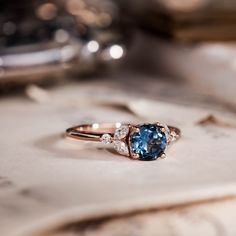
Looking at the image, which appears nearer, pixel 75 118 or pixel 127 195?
pixel 127 195

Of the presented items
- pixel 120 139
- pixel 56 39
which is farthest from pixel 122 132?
pixel 56 39

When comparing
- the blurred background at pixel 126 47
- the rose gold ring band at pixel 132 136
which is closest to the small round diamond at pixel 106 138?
the rose gold ring band at pixel 132 136

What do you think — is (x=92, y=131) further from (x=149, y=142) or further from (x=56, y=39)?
(x=56, y=39)

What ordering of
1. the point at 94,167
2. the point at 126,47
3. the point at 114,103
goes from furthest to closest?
the point at 126,47 → the point at 114,103 → the point at 94,167

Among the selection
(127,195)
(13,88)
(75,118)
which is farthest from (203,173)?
(13,88)

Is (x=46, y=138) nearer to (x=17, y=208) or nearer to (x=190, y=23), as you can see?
(x=17, y=208)

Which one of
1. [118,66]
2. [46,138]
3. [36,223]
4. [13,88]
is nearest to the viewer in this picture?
[36,223]

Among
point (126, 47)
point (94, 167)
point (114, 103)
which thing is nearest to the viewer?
point (94, 167)
